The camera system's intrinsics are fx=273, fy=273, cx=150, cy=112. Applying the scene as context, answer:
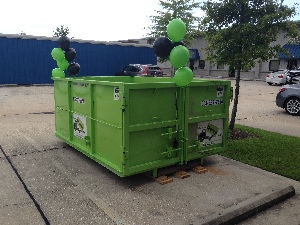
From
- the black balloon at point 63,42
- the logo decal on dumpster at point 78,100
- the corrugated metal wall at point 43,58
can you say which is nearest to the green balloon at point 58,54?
the black balloon at point 63,42

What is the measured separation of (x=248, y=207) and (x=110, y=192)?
6.66 ft

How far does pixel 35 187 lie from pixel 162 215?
214cm

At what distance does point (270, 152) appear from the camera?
6309 mm

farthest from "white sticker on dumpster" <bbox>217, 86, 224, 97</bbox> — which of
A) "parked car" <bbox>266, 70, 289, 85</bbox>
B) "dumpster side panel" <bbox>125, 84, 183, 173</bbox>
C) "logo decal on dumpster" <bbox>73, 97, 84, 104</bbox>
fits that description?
"parked car" <bbox>266, 70, 289, 85</bbox>

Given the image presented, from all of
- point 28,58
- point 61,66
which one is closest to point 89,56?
point 28,58

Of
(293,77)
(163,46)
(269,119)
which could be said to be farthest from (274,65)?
(163,46)

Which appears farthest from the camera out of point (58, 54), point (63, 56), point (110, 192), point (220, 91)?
point (63, 56)

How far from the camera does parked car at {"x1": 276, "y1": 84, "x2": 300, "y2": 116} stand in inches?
444

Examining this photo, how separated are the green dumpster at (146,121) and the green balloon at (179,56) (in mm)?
351

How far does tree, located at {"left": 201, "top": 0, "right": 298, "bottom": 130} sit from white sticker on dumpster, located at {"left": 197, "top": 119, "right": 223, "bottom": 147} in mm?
2661

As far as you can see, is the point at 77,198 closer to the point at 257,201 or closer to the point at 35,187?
the point at 35,187

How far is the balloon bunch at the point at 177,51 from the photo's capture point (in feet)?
14.8

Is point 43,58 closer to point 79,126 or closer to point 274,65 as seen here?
point 79,126

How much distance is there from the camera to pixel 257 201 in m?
3.97
